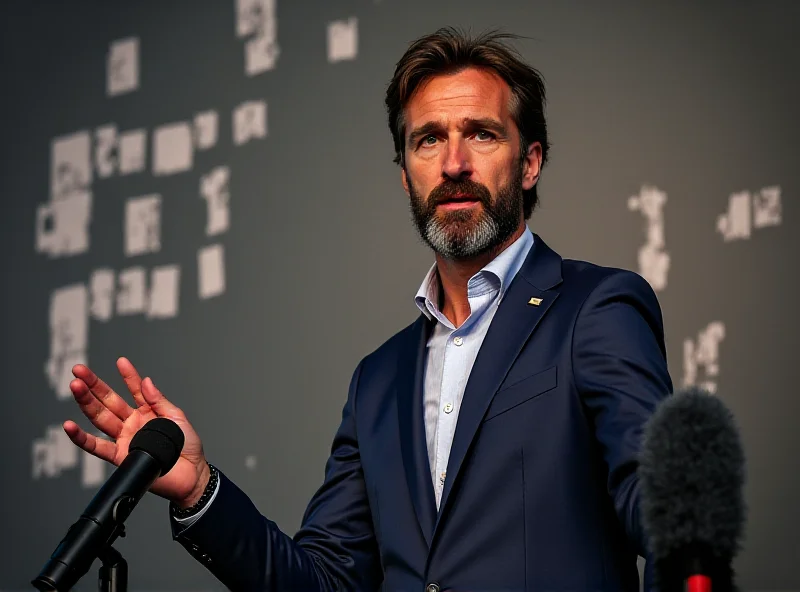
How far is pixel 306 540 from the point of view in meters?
2.22

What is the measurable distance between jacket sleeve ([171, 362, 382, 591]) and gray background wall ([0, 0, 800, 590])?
66.4 inches

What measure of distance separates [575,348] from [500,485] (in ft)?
0.87

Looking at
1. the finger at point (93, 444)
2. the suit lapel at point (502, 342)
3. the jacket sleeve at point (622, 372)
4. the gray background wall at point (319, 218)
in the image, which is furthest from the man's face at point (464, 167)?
the gray background wall at point (319, 218)

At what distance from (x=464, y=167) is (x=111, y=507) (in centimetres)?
110

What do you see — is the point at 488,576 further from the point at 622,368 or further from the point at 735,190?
the point at 735,190

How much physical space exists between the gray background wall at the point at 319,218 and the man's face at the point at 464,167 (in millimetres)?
1552

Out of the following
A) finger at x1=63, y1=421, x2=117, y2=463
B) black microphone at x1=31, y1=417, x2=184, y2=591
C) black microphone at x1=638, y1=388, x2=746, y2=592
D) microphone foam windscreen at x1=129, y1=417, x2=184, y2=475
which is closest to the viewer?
black microphone at x1=638, y1=388, x2=746, y2=592

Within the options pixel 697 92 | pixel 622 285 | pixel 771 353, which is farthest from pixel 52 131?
pixel 622 285

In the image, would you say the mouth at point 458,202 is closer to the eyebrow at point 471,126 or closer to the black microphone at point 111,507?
the eyebrow at point 471,126

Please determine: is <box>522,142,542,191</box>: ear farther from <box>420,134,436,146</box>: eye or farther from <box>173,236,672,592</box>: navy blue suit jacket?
<box>173,236,672,592</box>: navy blue suit jacket

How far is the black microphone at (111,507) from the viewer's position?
1.33m

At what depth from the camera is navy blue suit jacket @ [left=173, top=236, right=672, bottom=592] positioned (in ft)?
6.20

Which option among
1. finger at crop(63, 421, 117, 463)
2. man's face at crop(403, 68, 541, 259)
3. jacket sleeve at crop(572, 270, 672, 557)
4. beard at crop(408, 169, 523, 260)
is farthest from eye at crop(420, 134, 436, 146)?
finger at crop(63, 421, 117, 463)

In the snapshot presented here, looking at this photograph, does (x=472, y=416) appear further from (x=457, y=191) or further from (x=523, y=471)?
(x=457, y=191)
